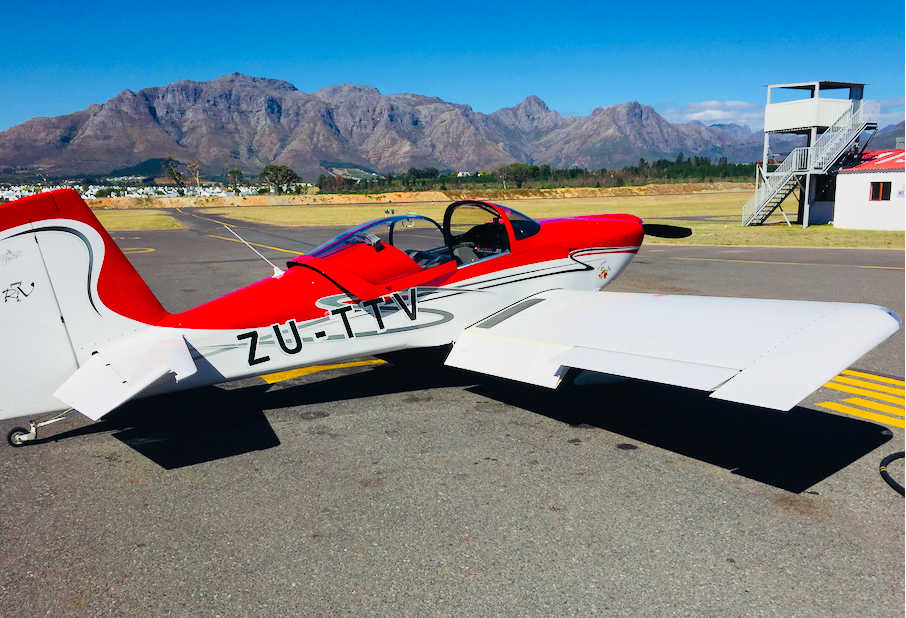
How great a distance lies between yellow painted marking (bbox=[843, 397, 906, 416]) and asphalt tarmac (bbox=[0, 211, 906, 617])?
0.30 metres

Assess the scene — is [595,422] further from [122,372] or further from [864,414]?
[122,372]

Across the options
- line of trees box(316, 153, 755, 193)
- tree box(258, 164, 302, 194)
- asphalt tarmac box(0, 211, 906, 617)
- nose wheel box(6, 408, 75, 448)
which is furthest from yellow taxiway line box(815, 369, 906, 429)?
tree box(258, 164, 302, 194)

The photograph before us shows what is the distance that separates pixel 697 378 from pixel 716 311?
5.09 ft

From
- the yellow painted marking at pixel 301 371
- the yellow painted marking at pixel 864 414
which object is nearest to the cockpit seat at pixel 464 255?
the yellow painted marking at pixel 301 371

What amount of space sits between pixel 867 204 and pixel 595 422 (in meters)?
28.1

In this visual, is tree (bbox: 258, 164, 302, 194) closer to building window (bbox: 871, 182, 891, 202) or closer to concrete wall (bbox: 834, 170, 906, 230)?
concrete wall (bbox: 834, 170, 906, 230)

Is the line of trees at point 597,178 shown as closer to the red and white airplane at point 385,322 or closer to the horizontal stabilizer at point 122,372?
the red and white airplane at point 385,322

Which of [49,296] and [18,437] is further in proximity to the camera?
[18,437]

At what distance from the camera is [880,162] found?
90.0 ft

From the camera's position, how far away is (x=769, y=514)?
13.5ft

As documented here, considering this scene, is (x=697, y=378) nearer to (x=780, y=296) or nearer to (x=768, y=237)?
(x=780, y=296)

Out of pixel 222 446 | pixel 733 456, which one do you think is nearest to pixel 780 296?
pixel 733 456

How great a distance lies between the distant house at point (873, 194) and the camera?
1029 inches

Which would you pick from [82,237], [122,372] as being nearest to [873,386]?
[122,372]
